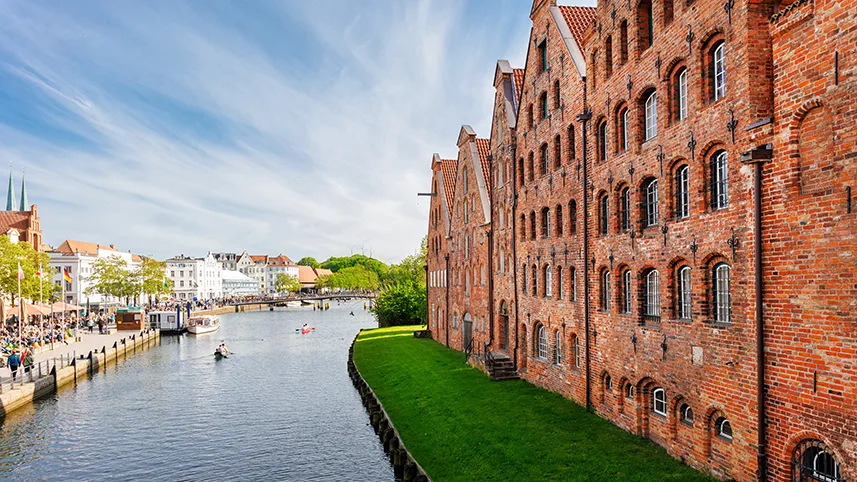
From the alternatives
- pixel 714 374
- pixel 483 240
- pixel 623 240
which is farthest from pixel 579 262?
pixel 483 240

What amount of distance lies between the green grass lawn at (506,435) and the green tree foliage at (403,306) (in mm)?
27886

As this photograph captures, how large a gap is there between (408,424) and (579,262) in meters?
8.44

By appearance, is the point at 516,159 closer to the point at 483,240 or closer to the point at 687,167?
the point at 483,240

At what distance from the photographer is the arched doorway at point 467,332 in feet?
120

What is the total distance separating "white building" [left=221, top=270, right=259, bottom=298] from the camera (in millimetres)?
177000

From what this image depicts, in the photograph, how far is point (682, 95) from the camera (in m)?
15.4

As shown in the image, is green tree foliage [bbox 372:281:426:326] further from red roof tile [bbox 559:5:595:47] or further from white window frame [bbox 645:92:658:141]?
white window frame [bbox 645:92:658:141]

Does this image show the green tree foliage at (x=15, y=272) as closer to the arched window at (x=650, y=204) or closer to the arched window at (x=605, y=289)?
the arched window at (x=605, y=289)

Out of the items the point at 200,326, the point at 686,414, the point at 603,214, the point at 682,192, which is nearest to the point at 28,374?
the point at 603,214

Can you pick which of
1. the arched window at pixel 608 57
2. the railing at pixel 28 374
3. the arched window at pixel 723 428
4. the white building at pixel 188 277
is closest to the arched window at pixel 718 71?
the arched window at pixel 608 57

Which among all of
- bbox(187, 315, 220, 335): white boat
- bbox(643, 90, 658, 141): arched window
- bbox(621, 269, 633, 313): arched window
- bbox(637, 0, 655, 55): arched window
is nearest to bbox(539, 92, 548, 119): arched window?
bbox(637, 0, 655, 55): arched window

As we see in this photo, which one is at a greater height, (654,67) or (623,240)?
(654,67)

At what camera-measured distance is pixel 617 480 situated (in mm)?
14242

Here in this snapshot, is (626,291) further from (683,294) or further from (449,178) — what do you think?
(449,178)
